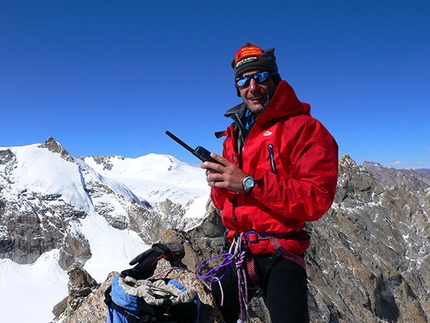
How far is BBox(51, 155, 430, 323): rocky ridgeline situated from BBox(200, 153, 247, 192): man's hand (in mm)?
3584

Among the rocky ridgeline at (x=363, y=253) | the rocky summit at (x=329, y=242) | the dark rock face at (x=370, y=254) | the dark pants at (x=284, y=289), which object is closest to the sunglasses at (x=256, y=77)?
the dark pants at (x=284, y=289)

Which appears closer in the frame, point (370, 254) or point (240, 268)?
point (240, 268)

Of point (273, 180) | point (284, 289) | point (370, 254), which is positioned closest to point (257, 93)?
point (273, 180)

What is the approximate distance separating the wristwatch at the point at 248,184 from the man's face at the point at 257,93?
164cm

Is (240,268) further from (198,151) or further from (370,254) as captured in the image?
(370,254)

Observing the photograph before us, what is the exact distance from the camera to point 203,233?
36438mm

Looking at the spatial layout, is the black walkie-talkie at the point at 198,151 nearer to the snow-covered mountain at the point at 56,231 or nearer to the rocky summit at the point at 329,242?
the rocky summit at the point at 329,242

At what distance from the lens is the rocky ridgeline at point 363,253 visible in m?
35.8

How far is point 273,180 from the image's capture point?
211 inches

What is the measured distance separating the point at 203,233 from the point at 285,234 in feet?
103

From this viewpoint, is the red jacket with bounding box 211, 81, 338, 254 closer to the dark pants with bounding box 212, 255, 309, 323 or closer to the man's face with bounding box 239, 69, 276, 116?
the dark pants with bounding box 212, 255, 309, 323

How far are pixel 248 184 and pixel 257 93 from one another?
1.93 meters

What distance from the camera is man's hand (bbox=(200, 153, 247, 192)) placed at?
5375 mm

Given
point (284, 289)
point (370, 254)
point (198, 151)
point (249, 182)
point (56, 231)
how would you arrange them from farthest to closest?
point (56, 231) → point (370, 254) → point (198, 151) → point (284, 289) → point (249, 182)
